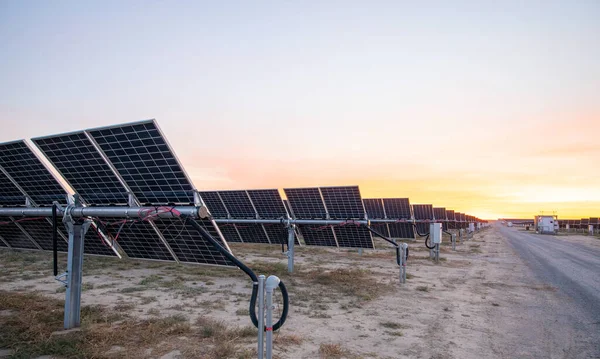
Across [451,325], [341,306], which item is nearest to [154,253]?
[341,306]

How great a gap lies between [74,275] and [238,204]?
14.5 meters

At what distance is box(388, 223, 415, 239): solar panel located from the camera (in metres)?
36.5

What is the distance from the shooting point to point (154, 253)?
1234 cm

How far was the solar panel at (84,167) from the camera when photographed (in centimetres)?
1048

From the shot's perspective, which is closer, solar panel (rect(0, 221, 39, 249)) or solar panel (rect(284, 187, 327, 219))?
solar panel (rect(0, 221, 39, 249))

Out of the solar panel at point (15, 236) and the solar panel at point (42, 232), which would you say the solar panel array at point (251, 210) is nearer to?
the solar panel at point (42, 232)

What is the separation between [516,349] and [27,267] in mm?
20745

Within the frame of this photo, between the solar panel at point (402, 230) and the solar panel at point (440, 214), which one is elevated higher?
the solar panel at point (440, 214)

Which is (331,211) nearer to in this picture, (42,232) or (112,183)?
(112,183)

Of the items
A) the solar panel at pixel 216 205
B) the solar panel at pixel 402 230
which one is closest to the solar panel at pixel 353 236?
the solar panel at pixel 216 205

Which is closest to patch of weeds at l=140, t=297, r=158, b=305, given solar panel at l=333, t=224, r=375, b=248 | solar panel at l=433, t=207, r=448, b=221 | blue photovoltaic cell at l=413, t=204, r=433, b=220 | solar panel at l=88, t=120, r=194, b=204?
solar panel at l=88, t=120, r=194, b=204

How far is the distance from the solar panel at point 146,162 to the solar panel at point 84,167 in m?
0.31

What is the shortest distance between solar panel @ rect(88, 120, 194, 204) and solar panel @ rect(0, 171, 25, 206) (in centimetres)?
423

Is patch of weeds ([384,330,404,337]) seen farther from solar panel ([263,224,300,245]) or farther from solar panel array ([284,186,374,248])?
solar panel ([263,224,300,245])
